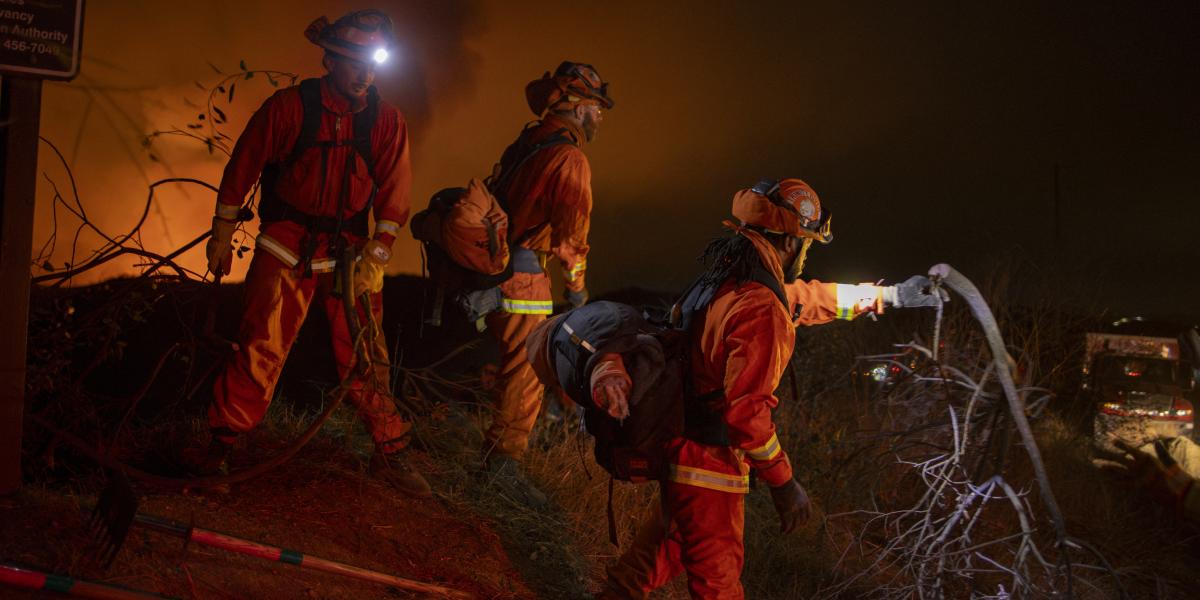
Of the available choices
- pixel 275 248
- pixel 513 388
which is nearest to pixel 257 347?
pixel 275 248

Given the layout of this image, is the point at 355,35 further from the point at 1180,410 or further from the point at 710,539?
the point at 1180,410

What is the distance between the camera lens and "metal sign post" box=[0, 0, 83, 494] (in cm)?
319

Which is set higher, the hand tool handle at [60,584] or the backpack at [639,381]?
the backpack at [639,381]

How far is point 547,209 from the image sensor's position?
5.11m

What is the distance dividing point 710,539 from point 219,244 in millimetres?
2758

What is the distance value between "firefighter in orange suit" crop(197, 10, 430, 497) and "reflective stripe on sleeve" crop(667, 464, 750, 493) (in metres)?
1.68

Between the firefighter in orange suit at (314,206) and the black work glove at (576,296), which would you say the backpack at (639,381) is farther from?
the black work glove at (576,296)

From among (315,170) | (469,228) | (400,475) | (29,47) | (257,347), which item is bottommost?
(400,475)

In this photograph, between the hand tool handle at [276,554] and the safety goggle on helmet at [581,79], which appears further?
the safety goggle on helmet at [581,79]

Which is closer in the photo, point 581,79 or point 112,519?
point 112,519

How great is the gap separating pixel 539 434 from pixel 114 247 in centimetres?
316

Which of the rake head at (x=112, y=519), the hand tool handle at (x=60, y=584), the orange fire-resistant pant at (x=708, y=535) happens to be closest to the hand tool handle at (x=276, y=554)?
the rake head at (x=112, y=519)

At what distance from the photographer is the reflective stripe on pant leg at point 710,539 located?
136 inches

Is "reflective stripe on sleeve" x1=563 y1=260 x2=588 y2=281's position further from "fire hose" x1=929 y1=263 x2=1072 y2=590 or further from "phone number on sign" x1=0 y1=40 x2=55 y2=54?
"phone number on sign" x1=0 y1=40 x2=55 y2=54
